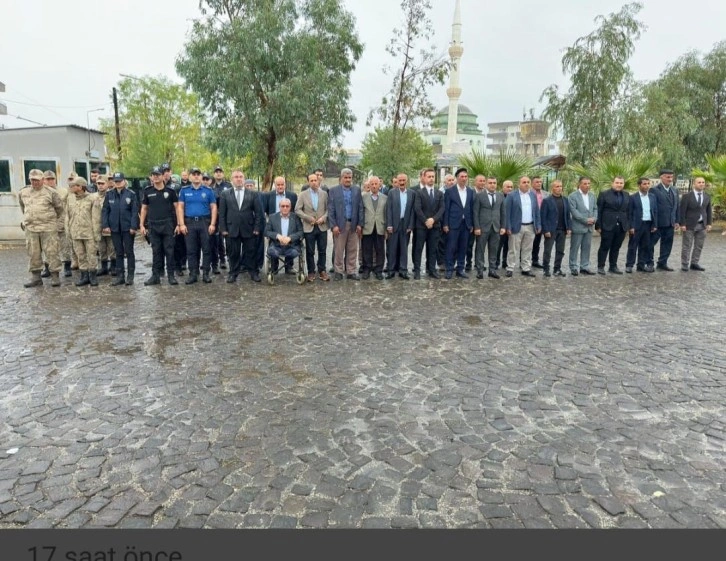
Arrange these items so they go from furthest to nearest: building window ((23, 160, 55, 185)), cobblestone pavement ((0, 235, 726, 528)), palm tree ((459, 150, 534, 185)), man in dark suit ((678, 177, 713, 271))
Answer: building window ((23, 160, 55, 185)) < palm tree ((459, 150, 534, 185)) < man in dark suit ((678, 177, 713, 271)) < cobblestone pavement ((0, 235, 726, 528))

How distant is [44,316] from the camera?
6969 mm

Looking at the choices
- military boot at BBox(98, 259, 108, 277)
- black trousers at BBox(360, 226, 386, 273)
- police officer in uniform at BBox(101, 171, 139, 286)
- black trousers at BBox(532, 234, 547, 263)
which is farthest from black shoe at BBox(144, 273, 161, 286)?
black trousers at BBox(532, 234, 547, 263)

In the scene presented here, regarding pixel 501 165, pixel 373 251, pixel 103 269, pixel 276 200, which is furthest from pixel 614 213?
pixel 103 269

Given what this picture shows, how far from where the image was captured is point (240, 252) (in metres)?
9.65

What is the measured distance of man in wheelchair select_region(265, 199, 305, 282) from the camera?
29.9 feet

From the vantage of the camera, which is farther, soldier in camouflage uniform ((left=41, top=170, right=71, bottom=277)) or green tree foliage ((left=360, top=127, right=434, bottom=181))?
green tree foliage ((left=360, top=127, right=434, bottom=181))

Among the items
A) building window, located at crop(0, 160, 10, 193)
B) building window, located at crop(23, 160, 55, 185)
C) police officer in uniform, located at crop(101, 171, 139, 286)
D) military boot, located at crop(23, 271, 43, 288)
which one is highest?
building window, located at crop(23, 160, 55, 185)

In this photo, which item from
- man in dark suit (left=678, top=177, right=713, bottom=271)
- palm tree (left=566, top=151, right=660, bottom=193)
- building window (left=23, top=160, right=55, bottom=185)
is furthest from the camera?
building window (left=23, top=160, right=55, bottom=185)

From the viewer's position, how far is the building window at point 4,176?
15.9m

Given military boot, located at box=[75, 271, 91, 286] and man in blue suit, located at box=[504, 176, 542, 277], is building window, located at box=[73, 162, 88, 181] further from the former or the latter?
man in blue suit, located at box=[504, 176, 542, 277]

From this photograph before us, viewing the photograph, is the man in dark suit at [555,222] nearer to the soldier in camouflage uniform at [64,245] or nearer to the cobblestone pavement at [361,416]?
the cobblestone pavement at [361,416]

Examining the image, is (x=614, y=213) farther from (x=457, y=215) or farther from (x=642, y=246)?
(x=457, y=215)

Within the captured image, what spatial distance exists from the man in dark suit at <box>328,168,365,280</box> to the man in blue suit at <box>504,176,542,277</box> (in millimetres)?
2900

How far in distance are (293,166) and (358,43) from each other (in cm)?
526
